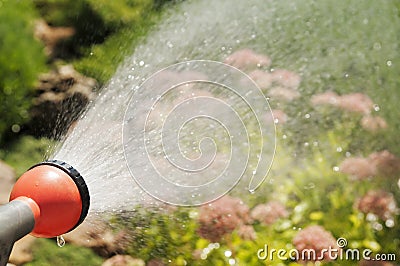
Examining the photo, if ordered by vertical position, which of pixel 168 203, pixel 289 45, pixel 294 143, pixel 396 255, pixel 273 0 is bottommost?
pixel 396 255

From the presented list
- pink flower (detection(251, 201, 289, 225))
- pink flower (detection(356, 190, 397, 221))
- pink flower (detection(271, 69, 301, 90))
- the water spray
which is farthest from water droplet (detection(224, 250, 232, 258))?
the water spray

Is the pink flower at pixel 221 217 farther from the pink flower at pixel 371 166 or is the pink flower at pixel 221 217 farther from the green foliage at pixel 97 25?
the green foliage at pixel 97 25

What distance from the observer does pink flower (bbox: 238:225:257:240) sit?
246cm

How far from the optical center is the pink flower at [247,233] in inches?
97.0

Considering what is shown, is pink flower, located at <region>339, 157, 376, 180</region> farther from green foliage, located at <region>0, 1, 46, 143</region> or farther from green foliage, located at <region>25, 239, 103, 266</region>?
green foliage, located at <region>0, 1, 46, 143</region>

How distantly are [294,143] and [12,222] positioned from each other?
6.03ft

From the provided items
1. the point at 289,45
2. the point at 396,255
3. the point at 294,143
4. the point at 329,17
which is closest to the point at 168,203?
the point at 294,143

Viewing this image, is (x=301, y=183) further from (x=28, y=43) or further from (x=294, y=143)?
(x=28, y=43)

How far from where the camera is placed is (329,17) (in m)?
3.51

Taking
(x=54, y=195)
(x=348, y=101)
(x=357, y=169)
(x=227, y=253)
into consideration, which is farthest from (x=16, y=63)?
(x=54, y=195)

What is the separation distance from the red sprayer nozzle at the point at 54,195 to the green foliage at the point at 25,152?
156 cm

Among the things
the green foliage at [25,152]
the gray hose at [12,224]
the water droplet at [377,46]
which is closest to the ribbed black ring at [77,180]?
the gray hose at [12,224]

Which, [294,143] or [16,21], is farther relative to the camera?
[16,21]

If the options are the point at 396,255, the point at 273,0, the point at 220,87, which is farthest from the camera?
the point at 273,0
